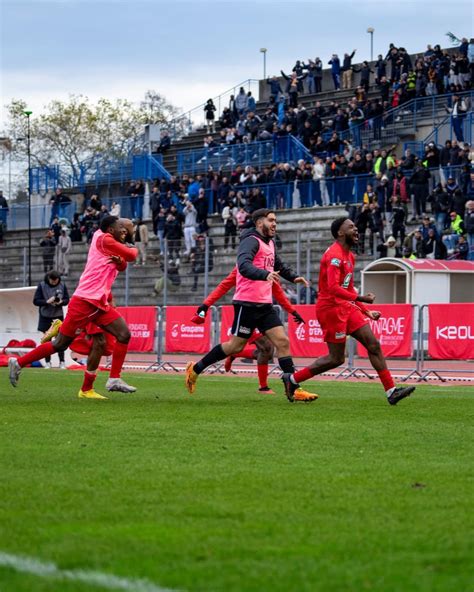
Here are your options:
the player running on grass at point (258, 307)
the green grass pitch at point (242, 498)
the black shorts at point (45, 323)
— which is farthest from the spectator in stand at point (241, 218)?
the green grass pitch at point (242, 498)

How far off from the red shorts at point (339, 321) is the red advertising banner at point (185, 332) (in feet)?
42.9

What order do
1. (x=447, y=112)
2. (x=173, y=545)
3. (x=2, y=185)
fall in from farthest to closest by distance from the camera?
(x=2, y=185) < (x=447, y=112) < (x=173, y=545)

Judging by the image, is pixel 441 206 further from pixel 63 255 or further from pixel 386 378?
pixel 386 378

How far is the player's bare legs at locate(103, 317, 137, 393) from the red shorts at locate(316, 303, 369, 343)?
7.63 ft

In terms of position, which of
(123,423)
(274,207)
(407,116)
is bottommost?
(123,423)

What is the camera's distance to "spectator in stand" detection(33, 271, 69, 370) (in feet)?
78.9

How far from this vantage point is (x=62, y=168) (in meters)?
57.4

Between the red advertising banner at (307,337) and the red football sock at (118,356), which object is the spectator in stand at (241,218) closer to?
the red advertising banner at (307,337)

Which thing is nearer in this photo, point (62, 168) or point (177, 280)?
point (177, 280)

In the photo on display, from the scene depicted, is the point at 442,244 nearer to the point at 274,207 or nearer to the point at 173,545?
the point at 274,207

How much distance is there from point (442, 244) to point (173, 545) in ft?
91.9

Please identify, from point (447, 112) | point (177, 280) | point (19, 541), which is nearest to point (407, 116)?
point (447, 112)

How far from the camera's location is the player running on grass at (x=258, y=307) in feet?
48.1

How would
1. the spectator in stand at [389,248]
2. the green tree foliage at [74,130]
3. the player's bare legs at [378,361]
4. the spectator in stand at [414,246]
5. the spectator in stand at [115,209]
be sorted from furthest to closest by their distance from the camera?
the green tree foliage at [74,130] < the spectator in stand at [115,209] < the spectator in stand at [389,248] < the spectator in stand at [414,246] < the player's bare legs at [378,361]
